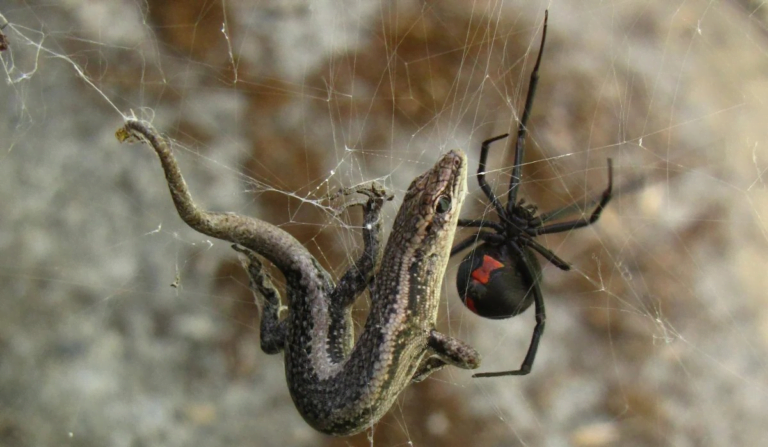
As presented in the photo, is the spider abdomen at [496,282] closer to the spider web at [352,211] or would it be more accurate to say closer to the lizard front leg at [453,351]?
the lizard front leg at [453,351]

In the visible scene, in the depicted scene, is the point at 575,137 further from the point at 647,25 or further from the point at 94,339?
the point at 94,339

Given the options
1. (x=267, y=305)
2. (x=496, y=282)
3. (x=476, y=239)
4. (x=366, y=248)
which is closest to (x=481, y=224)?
(x=476, y=239)

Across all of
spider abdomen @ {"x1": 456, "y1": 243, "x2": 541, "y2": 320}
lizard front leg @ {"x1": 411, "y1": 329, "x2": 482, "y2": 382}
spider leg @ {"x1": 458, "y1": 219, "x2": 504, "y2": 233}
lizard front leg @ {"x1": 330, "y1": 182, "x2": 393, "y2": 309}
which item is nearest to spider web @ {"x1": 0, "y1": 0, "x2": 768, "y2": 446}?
spider leg @ {"x1": 458, "y1": 219, "x2": 504, "y2": 233}

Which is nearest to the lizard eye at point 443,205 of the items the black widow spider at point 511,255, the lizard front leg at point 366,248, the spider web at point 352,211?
the lizard front leg at point 366,248

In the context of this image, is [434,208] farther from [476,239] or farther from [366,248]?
[476,239]

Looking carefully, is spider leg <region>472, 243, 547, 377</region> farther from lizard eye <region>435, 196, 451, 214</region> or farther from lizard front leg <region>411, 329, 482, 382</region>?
lizard eye <region>435, 196, 451, 214</region>

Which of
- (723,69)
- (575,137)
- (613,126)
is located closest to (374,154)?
(575,137)
